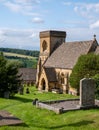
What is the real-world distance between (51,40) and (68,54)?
9.41m

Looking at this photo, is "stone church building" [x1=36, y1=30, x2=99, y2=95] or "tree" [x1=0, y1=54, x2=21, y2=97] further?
"stone church building" [x1=36, y1=30, x2=99, y2=95]

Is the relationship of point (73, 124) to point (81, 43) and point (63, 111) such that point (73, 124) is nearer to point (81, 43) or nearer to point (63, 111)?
point (63, 111)

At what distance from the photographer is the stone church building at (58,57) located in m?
62.0

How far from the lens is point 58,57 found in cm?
6925

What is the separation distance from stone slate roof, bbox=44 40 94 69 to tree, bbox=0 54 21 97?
59.2 ft

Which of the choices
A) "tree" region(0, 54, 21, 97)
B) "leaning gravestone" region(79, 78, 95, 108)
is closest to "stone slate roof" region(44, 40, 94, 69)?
"tree" region(0, 54, 21, 97)

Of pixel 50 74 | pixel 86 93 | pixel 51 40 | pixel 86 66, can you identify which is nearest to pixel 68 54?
pixel 50 74

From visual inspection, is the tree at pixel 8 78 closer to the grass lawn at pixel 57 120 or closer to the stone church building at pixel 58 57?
the grass lawn at pixel 57 120

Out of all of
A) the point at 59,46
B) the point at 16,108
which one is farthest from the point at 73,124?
the point at 59,46

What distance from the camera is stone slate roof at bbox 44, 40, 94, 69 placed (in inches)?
2431

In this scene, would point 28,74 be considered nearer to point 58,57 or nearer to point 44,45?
point 44,45

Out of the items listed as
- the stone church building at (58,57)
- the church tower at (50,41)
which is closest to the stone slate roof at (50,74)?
the stone church building at (58,57)

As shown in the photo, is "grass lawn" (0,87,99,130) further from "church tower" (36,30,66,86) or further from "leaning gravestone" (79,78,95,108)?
"church tower" (36,30,66,86)

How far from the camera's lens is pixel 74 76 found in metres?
52.3
